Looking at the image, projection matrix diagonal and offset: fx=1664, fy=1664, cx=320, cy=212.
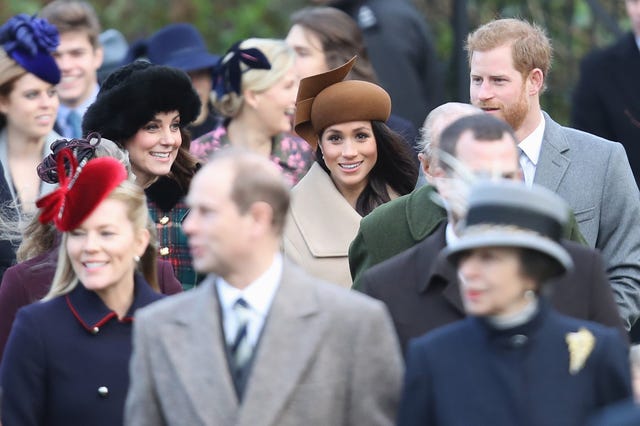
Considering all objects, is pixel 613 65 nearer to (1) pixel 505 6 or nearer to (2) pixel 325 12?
(2) pixel 325 12

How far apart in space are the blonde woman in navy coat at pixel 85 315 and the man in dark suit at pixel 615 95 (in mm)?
3417

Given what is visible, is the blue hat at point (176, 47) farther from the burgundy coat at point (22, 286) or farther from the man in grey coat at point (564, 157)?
the burgundy coat at point (22, 286)

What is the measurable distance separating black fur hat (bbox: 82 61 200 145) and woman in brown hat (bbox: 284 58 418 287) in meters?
0.58

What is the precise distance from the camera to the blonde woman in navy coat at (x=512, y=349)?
4715 mm

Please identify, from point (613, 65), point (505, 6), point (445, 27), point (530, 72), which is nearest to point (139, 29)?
point (445, 27)

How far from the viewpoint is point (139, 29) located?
48.2 ft

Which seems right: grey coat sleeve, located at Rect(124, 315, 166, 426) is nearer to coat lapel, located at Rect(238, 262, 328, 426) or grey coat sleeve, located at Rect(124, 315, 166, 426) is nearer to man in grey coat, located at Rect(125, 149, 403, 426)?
man in grey coat, located at Rect(125, 149, 403, 426)

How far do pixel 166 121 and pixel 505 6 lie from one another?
433cm

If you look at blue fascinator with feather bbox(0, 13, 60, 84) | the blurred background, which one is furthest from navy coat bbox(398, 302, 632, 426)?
the blurred background

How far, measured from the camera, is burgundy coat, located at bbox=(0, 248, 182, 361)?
636 centimetres

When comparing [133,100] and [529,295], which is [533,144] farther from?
[529,295]

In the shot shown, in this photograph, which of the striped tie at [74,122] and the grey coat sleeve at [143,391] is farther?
the striped tie at [74,122]

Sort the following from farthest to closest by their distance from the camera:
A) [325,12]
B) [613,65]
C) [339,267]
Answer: [325,12] < [613,65] < [339,267]

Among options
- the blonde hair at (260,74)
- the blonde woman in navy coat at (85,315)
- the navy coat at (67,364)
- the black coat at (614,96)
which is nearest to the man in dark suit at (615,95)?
the black coat at (614,96)
